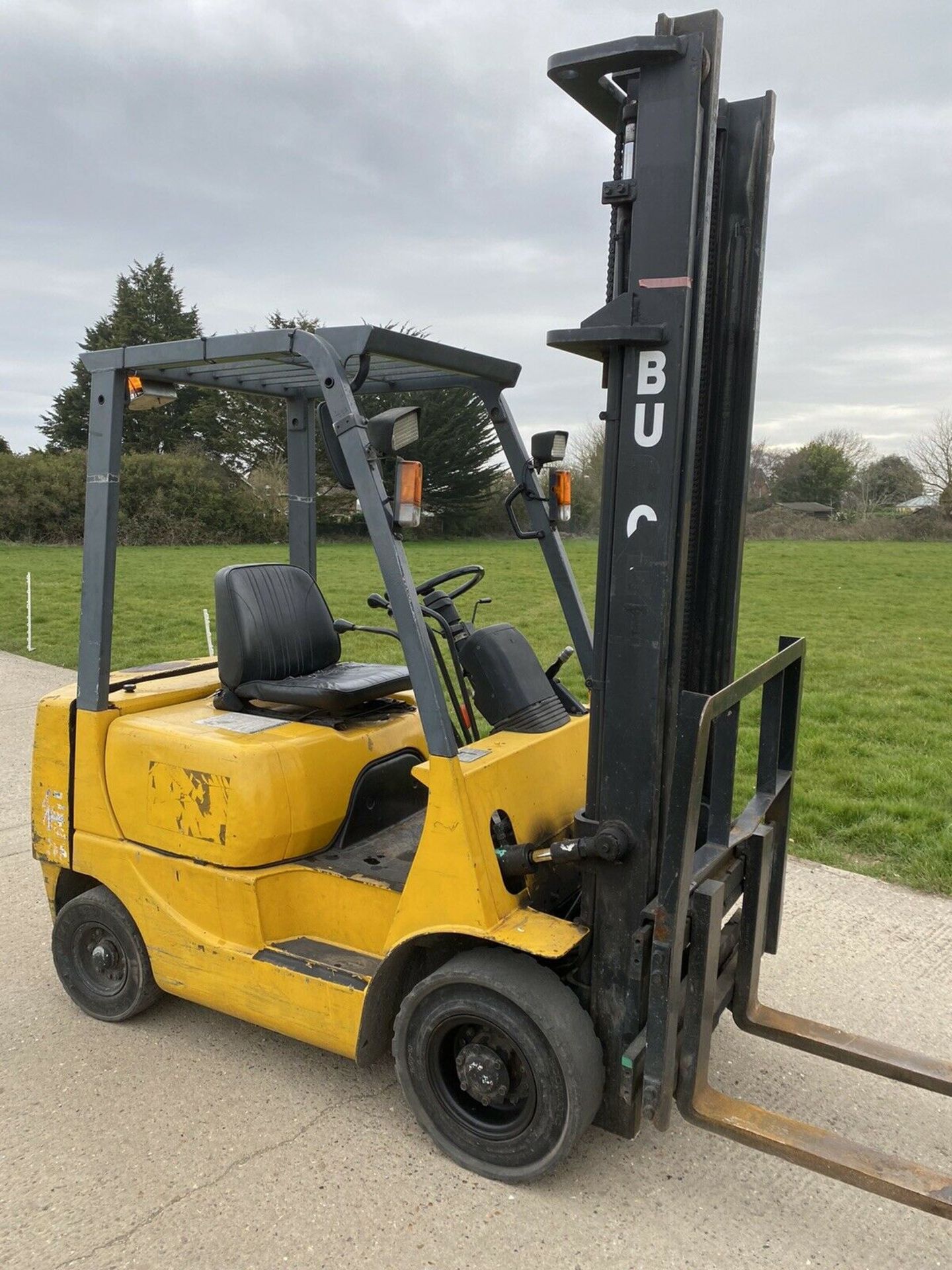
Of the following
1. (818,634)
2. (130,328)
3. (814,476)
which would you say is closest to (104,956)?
(818,634)

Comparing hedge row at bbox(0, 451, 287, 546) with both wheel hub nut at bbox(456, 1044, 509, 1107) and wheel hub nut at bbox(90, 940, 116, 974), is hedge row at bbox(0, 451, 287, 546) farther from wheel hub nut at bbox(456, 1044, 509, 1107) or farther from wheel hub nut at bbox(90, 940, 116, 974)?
wheel hub nut at bbox(456, 1044, 509, 1107)

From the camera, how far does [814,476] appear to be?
56281mm

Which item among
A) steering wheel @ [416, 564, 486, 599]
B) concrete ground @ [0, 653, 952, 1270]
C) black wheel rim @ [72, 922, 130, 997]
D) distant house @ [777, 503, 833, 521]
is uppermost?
distant house @ [777, 503, 833, 521]

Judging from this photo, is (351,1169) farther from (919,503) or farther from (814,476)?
(814,476)

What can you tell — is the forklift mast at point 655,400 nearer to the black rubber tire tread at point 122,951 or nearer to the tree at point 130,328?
the black rubber tire tread at point 122,951

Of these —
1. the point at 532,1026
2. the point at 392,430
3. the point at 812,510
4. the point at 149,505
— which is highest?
the point at 812,510

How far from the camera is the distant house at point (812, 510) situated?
43094 millimetres

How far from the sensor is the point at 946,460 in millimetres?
45031

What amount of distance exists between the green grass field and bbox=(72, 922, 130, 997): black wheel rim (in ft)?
7.72

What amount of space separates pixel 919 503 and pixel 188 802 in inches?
1829

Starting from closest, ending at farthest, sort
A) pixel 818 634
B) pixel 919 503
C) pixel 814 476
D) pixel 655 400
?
pixel 655 400 → pixel 818 634 → pixel 919 503 → pixel 814 476

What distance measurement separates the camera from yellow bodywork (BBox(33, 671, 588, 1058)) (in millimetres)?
2865

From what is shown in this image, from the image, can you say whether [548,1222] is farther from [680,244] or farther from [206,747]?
[680,244]

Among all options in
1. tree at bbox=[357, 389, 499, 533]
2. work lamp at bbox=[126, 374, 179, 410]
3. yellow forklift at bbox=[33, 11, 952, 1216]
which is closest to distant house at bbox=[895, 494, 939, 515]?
tree at bbox=[357, 389, 499, 533]
